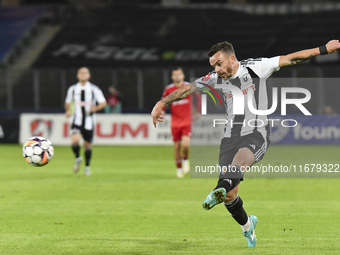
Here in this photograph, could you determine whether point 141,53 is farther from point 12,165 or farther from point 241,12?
point 12,165

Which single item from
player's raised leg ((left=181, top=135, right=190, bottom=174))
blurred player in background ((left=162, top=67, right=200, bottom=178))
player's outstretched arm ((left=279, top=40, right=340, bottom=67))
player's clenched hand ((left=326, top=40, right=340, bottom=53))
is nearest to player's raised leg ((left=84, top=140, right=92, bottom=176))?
blurred player in background ((left=162, top=67, right=200, bottom=178))

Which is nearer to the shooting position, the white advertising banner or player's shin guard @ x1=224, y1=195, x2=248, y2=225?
player's shin guard @ x1=224, y1=195, x2=248, y2=225

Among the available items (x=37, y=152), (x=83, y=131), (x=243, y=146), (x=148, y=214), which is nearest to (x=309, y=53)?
(x=243, y=146)

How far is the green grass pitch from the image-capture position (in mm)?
6172

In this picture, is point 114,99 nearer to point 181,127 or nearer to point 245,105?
point 181,127

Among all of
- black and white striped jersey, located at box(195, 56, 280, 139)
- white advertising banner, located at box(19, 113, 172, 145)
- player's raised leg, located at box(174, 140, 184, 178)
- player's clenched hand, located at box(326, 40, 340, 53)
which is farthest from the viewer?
white advertising banner, located at box(19, 113, 172, 145)

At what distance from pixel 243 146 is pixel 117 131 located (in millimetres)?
14662

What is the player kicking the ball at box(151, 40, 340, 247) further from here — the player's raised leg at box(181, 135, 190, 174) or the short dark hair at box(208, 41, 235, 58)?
the player's raised leg at box(181, 135, 190, 174)

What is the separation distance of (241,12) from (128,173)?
68.1 feet

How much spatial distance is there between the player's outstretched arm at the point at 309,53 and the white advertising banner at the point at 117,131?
14388mm

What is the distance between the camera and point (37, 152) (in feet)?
27.8

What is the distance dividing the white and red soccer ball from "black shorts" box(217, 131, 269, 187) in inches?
134

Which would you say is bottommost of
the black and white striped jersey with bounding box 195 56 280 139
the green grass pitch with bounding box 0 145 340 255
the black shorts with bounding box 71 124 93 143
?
the green grass pitch with bounding box 0 145 340 255

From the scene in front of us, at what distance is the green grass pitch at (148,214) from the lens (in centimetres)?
617
